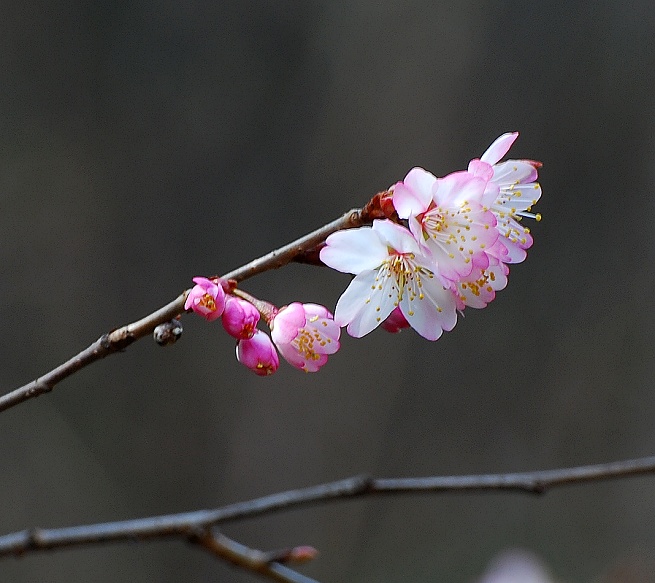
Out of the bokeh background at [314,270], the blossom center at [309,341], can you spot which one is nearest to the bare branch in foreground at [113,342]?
the blossom center at [309,341]

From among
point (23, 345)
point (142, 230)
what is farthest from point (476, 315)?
point (23, 345)

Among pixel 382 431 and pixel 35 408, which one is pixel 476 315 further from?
pixel 35 408

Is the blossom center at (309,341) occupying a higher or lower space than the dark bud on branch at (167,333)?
higher

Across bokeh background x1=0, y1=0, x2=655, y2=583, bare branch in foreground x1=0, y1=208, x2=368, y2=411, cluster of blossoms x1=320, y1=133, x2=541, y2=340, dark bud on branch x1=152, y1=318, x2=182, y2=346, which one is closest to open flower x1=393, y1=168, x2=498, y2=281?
cluster of blossoms x1=320, y1=133, x2=541, y2=340

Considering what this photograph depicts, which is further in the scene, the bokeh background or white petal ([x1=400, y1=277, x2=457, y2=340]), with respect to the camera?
the bokeh background

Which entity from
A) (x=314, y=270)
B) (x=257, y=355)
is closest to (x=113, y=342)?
(x=257, y=355)

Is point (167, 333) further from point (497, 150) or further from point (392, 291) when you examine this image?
point (497, 150)

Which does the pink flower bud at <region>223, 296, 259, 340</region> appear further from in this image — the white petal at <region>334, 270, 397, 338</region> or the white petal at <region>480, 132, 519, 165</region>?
the white petal at <region>480, 132, 519, 165</region>

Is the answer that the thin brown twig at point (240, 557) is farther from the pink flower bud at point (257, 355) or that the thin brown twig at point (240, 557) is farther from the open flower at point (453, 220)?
the open flower at point (453, 220)
